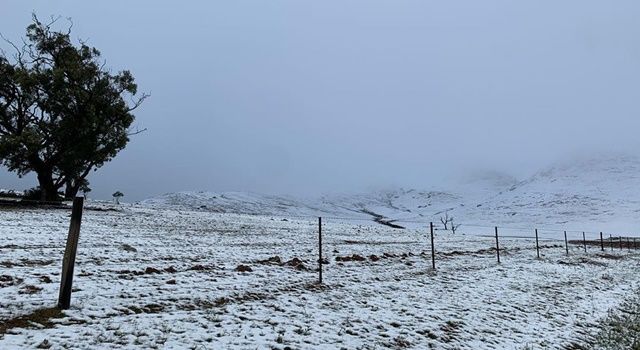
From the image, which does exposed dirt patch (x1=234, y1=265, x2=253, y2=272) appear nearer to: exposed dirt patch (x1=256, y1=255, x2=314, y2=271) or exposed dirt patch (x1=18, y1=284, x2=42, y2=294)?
exposed dirt patch (x1=256, y1=255, x2=314, y2=271)

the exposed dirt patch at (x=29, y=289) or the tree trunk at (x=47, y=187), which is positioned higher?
the tree trunk at (x=47, y=187)

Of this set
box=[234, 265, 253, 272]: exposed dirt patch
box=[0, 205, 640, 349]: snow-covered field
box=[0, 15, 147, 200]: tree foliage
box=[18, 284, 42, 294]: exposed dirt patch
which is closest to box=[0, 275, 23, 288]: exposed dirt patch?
box=[0, 205, 640, 349]: snow-covered field

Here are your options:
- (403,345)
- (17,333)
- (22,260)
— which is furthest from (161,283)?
(403,345)

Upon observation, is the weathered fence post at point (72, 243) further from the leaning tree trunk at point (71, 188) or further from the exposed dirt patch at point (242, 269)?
the leaning tree trunk at point (71, 188)

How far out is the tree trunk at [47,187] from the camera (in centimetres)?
4031

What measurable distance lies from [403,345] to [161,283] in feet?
24.4

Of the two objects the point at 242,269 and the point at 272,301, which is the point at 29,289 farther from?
the point at 242,269

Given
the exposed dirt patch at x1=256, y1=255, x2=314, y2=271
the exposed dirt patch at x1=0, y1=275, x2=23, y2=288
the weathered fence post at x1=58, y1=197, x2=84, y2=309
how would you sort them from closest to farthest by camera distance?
the weathered fence post at x1=58, y1=197, x2=84, y2=309 → the exposed dirt patch at x1=0, y1=275, x2=23, y2=288 → the exposed dirt patch at x1=256, y1=255, x2=314, y2=271

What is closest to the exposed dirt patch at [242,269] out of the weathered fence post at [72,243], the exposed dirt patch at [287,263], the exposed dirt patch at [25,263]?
the exposed dirt patch at [287,263]

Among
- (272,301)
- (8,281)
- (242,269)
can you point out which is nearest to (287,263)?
(242,269)

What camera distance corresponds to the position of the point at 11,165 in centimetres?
3869

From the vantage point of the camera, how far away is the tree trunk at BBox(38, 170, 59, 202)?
4031 cm

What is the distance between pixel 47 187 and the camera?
1619 inches

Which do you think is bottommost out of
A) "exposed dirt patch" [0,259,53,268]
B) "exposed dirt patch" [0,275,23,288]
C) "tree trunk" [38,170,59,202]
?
"exposed dirt patch" [0,275,23,288]
